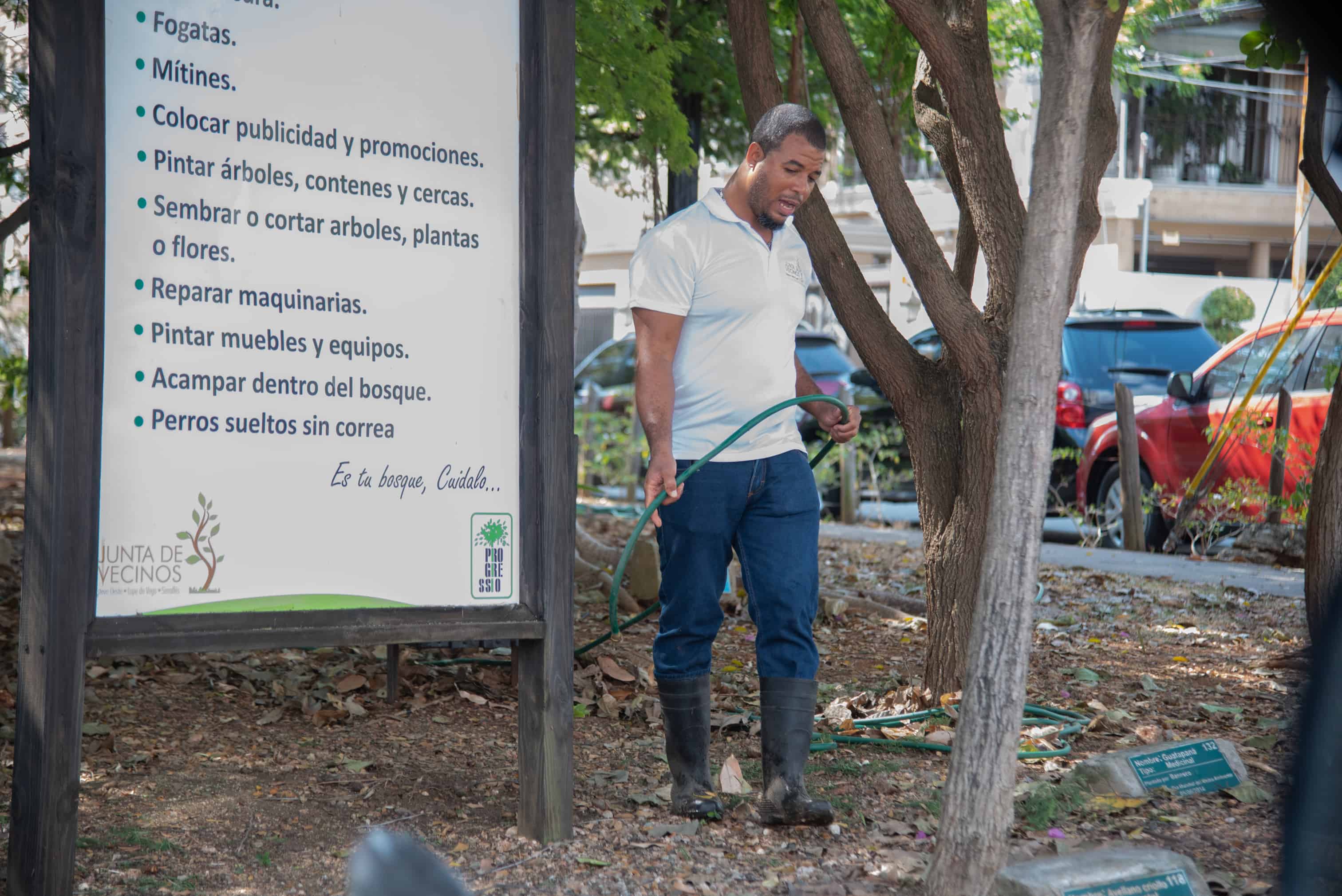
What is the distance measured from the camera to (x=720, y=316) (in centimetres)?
360

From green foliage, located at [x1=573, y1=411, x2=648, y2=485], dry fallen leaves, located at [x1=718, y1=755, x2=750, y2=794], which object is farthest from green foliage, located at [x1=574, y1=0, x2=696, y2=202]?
green foliage, located at [x1=573, y1=411, x2=648, y2=485]

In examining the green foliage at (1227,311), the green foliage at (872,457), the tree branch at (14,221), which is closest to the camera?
the tree branch at (14,221)

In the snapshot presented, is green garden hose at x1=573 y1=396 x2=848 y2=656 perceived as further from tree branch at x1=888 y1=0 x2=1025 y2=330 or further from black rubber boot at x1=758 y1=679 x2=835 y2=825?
tree branch at x1=888 y1=0 x2=1025 y2=330

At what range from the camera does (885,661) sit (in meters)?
5.79

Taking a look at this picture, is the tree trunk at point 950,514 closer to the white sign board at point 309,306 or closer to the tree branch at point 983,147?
the tree branch at point 983,147

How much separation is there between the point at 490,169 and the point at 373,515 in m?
0.92

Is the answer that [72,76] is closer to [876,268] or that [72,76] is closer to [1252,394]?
[1252,394]

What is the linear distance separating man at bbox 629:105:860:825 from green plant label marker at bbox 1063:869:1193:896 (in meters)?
0.92

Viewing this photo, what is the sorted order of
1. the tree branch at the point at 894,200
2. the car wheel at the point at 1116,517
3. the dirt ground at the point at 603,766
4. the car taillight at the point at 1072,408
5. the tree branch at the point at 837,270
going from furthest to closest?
the car taillight at the point at 1072,408 → the car wheel at the point at 1116,517 → the tree branch at the point at 837,270 → the tree branch at the point at 894,200 → the dirt ground at the point at 603,766

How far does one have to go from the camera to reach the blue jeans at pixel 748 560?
3578mm

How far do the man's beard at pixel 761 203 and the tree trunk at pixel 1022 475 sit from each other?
3.01 ft

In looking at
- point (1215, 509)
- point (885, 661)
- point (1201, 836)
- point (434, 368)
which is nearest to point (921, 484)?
point (885, 661)

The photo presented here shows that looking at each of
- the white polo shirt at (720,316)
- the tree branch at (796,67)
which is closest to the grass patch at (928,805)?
the white polo shirt at (720,316)

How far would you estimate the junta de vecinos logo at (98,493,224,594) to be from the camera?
293 centimetres
